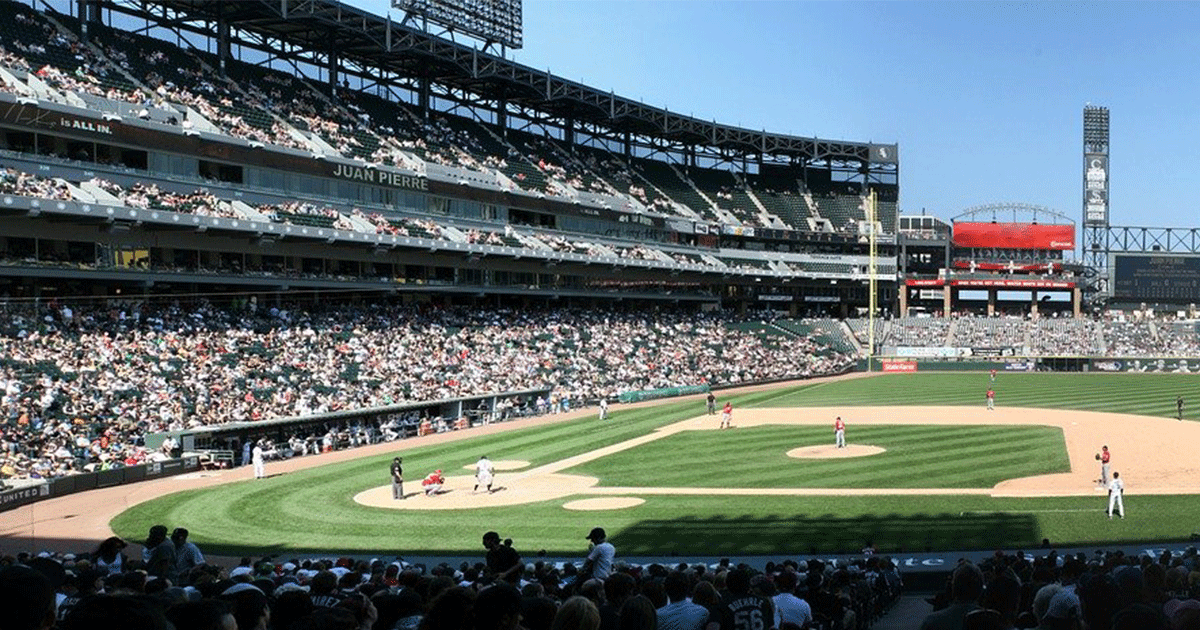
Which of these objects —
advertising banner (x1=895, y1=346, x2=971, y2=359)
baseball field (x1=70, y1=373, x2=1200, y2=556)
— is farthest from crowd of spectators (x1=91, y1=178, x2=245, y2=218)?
advertising banner (x1=895, y1=346, x2=971, y2=359)

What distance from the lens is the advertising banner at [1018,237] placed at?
11300cm

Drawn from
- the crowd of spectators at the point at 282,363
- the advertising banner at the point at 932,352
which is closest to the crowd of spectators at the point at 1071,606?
the crowd of spectators at the point at 282,363

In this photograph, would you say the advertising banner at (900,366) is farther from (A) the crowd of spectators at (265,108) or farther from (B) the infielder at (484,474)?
(B) the infielder at (484,474)

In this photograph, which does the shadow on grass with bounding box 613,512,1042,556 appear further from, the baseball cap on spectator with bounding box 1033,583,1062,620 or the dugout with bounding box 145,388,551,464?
the dugout with bounding box 145,388,551,464

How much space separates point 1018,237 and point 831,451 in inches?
3374

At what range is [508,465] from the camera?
37125 mm

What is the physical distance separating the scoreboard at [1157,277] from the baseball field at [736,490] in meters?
61.6

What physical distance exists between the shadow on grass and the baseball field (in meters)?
0.07

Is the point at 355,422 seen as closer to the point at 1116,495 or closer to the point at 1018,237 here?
the point at 1116,495

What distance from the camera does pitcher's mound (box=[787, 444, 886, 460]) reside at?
3641 centimetres

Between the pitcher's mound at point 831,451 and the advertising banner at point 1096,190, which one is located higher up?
the advertising banner at point 1096,190

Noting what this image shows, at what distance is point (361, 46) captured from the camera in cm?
7200

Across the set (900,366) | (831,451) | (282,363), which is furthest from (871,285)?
(282,363)

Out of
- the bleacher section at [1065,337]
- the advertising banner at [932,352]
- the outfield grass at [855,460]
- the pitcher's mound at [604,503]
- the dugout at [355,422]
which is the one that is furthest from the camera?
the advertising banner at [932,352]
